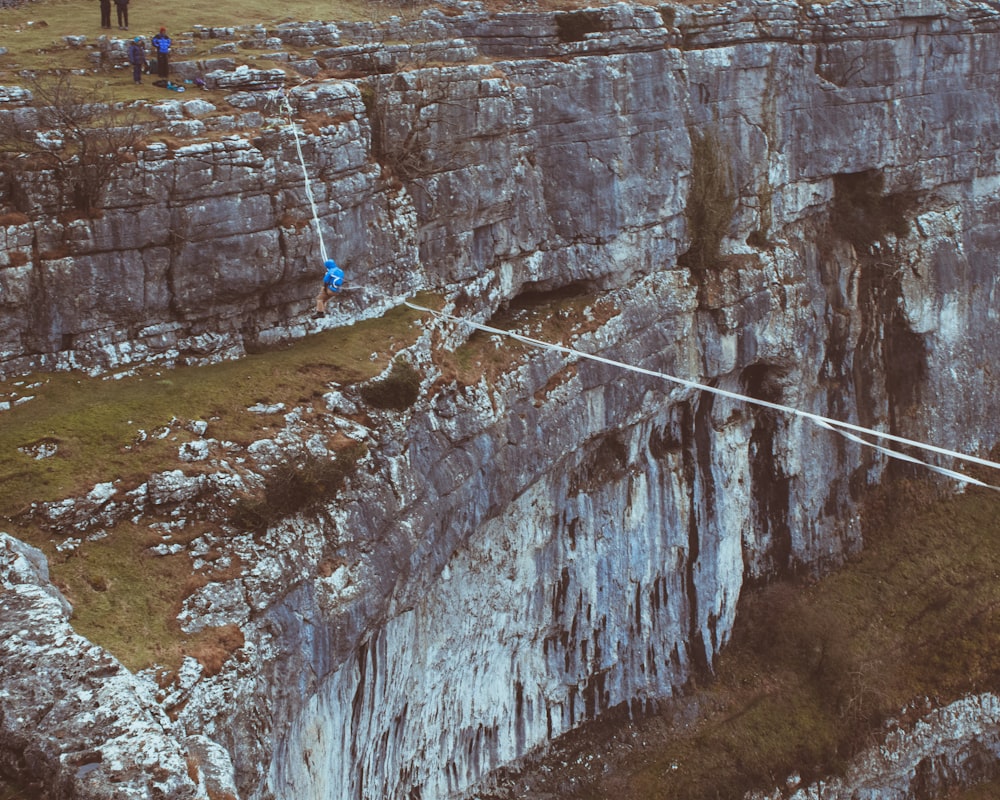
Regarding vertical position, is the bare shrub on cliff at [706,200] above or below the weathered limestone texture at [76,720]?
above

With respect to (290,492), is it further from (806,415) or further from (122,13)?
(122,13)

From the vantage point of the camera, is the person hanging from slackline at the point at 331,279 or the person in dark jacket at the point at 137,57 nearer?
the person hanging from slackline at the point at 331,279

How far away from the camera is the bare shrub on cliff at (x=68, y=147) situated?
710 inches

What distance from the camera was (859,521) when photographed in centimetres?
3303

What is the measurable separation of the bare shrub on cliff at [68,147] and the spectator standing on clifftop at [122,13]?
303 inches

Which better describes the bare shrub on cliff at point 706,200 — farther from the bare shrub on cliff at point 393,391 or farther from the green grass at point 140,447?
the bare shrub on cliff at point 393,391

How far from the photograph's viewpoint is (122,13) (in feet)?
85.1

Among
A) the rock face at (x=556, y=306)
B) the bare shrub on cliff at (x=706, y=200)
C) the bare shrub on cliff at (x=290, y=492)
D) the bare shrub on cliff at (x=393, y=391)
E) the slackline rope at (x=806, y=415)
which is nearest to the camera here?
the slackline rope at (x=806, y=415)

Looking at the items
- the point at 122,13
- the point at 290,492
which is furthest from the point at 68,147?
the point at 122,13

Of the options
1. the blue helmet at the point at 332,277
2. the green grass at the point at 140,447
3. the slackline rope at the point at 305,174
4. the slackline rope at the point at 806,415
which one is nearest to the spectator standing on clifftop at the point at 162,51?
the slackline rope at the point at 305,174

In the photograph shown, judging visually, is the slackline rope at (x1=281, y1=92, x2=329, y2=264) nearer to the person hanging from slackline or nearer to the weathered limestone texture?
the person hanging from slackline

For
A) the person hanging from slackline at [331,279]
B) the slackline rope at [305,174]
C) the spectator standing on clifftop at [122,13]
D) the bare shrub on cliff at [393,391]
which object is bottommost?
the bare shrub on cliff at [393,391]

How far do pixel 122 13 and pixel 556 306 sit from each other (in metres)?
13.9

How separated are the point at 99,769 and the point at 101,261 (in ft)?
34.1
